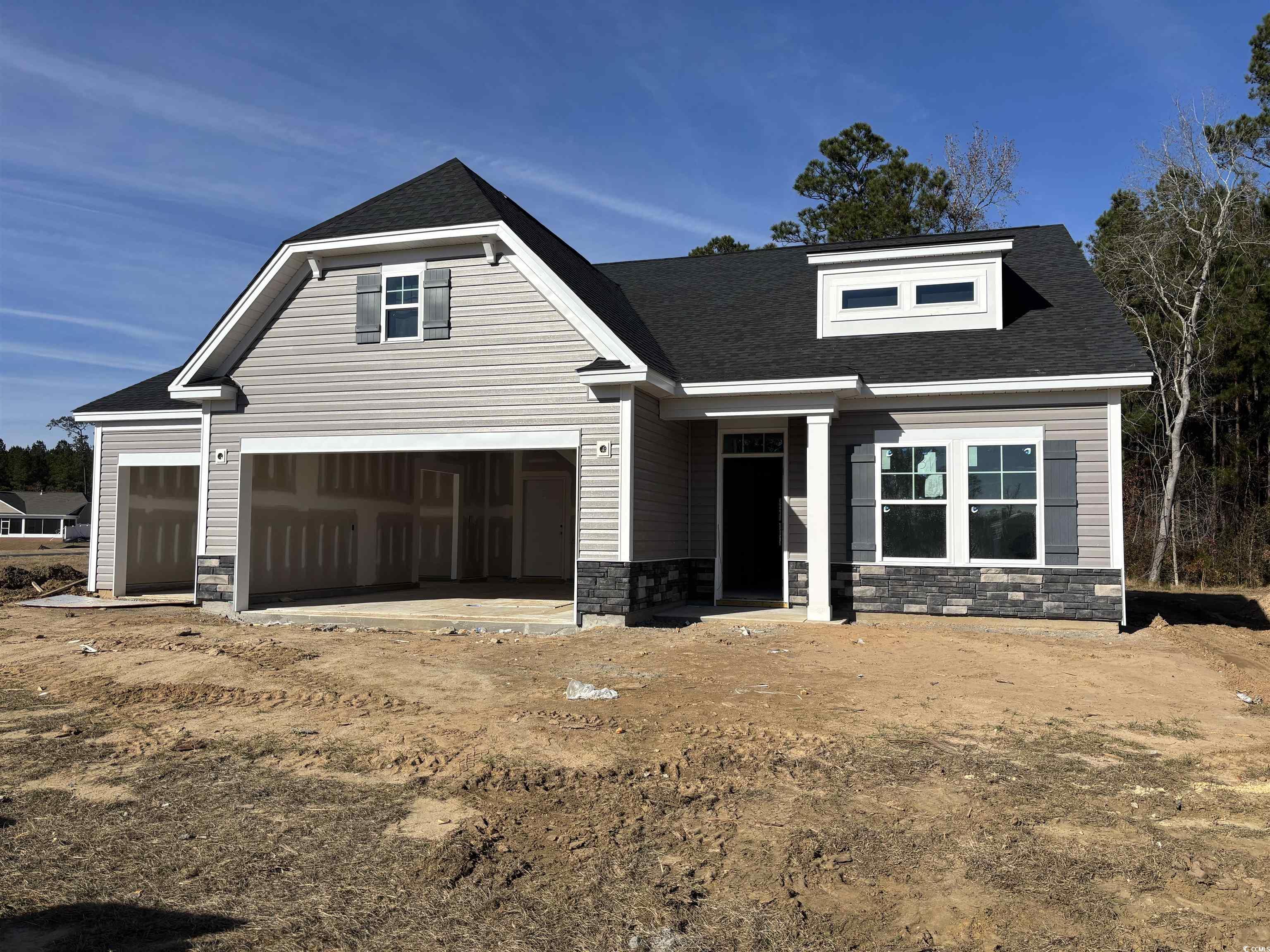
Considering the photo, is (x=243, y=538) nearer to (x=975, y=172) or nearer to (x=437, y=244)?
(x=437, y=244)

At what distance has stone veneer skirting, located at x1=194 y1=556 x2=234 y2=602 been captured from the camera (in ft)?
44.0

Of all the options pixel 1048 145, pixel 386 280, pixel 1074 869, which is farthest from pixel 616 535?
pixel 1048 145

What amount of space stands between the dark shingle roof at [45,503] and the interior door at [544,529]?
221 ft

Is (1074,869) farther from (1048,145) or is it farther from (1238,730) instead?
(1048,145)

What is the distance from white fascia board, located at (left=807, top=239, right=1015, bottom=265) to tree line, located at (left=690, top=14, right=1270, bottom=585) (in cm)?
887

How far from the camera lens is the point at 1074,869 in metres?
4.06

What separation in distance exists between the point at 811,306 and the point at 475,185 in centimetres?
572

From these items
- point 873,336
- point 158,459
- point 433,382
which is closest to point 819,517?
point 873,336

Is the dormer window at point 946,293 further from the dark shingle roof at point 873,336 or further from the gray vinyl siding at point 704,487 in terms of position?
the gray vinyl siding at point 704,487

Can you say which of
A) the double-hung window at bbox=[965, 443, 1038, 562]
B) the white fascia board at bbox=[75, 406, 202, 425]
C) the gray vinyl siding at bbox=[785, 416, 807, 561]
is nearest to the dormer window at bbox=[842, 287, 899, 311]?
the gray vinyl siding at bbox=[785, 416, 807, 561]

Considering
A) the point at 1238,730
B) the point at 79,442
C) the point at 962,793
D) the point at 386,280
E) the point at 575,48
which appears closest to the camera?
the point at 962,793

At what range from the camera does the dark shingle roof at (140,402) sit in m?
15.5

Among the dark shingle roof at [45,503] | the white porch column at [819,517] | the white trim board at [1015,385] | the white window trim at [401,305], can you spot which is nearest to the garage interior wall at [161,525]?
the white window trim at [401,305]

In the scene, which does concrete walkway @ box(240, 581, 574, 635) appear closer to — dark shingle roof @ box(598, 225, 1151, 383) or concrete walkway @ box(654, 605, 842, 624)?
concrete walkway @ box(654, 605, 842, 624)
